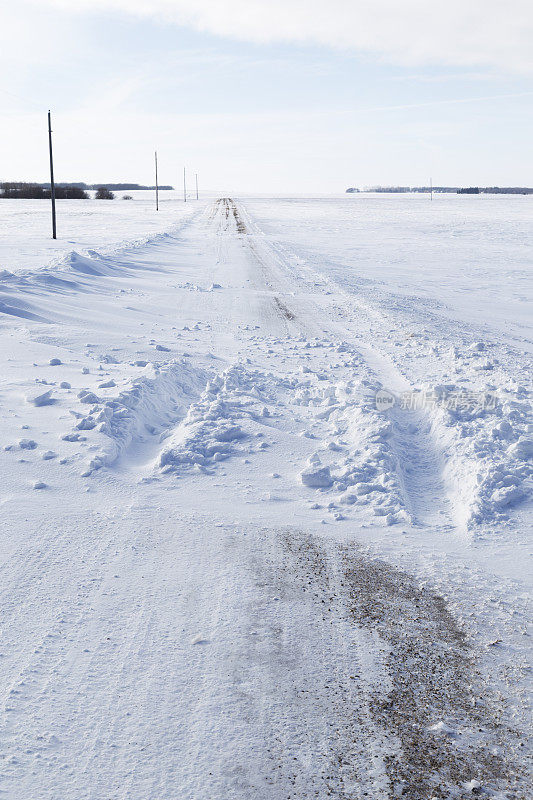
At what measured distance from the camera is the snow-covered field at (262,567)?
98.6 inches

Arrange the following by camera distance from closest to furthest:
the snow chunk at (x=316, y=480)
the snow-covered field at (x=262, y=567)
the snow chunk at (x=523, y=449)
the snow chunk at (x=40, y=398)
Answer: the snow-covered field at (x=262, y=567) → the snow chunk at (x=316, y=480) → the snow chunk at (x=523, y=449) → the snow chunk at (x=40, y=398)

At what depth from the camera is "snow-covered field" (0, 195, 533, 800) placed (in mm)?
2504

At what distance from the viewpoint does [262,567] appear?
387 centimetres

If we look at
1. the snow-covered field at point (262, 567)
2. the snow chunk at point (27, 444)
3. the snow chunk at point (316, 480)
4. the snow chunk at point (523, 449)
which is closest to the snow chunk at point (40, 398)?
the snow-covered field at point (262, 567)

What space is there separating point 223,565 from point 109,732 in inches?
55.0

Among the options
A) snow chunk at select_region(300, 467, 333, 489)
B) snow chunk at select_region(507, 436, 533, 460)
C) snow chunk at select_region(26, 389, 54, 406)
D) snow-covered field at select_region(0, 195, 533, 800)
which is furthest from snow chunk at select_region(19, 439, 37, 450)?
snow chunk at select_region(507, 436, 533, 460)

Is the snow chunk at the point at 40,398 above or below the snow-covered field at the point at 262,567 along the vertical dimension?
above

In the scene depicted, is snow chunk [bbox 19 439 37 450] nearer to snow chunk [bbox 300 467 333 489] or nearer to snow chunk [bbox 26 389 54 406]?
snow chunk [bbox 26 389 54 406]

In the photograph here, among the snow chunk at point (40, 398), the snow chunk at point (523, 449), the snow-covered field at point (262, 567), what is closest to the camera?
the snow-covered field at point (262, 567)

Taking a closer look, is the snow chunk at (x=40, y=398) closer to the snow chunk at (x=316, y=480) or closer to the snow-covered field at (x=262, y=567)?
the snow-covered field at (x=262, y=567)

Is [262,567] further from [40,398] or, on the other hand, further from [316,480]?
[40,398]

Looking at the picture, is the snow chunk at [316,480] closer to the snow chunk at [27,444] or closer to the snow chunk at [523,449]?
the snow chunk at [523,449]

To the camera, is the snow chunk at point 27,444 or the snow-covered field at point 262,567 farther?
the snow chunk at point 27,444

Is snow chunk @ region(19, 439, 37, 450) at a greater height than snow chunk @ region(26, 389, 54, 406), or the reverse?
snow chunk @ region(26, 389, 54, 406)
